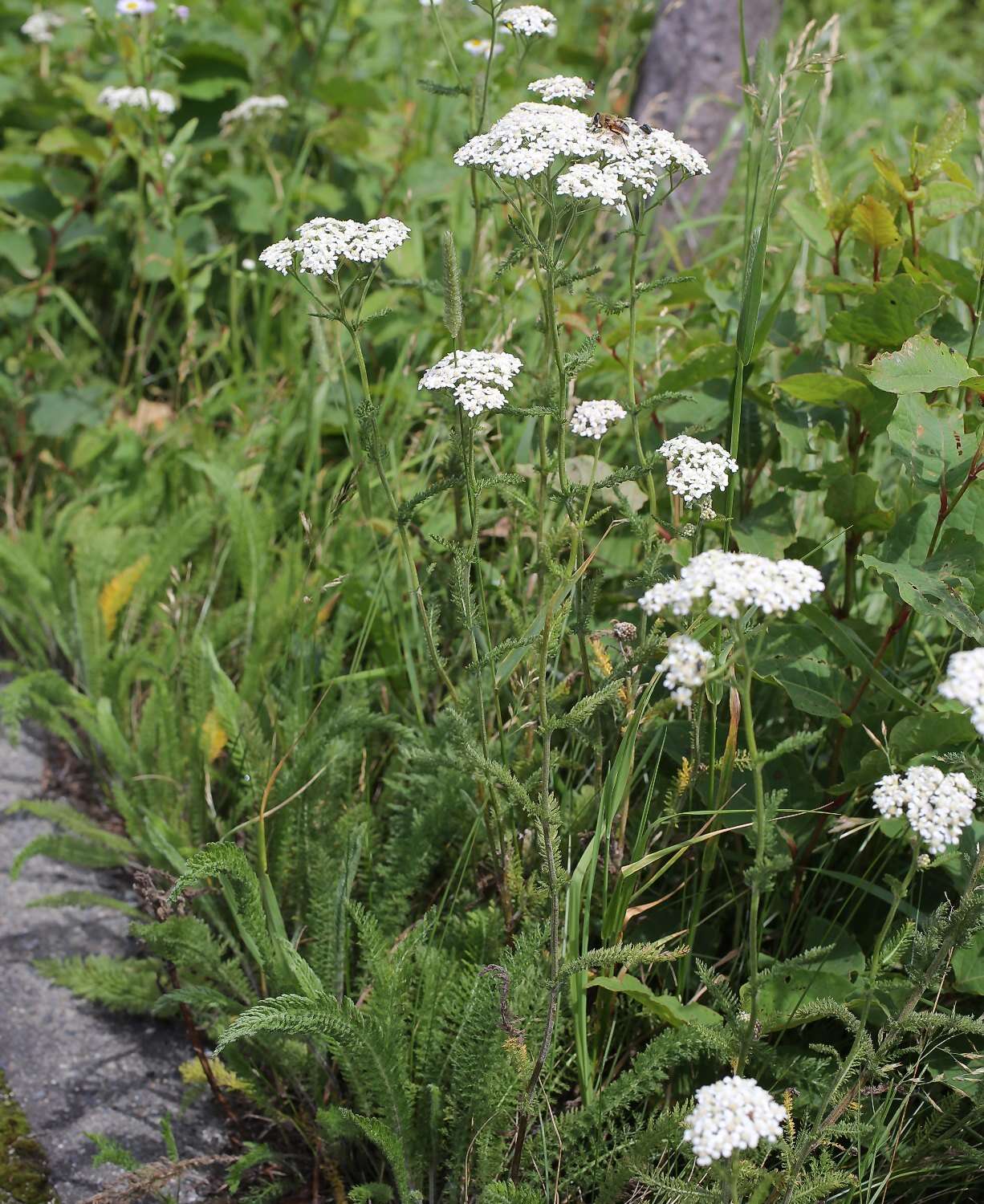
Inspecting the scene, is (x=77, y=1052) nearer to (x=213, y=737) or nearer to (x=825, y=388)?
(x=213, y=737)

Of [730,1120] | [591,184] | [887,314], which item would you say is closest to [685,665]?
[730,1120]

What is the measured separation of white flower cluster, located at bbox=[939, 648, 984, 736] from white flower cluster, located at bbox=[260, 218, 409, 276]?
0.84 meters

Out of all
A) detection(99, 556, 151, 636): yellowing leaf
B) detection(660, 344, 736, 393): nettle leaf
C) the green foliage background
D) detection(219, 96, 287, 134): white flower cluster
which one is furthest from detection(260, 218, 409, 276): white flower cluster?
detection(219, 96, 287, 134): white flower cluster

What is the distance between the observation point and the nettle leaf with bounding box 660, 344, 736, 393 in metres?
1.80

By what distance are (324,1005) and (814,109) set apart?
3791mm

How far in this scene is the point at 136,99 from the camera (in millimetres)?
2605

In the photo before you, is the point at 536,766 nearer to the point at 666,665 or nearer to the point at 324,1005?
the point at 324,1005

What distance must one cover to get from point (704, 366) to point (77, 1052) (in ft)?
4.95

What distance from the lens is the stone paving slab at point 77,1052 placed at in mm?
1651

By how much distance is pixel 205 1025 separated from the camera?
170cm

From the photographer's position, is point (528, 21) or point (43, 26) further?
point (43, 26)

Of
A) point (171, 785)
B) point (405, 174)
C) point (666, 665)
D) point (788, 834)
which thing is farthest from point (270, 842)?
point (405, 174)

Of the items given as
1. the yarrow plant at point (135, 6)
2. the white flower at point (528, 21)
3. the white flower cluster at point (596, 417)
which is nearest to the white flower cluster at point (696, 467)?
the white flower cluster at point (596, 417)

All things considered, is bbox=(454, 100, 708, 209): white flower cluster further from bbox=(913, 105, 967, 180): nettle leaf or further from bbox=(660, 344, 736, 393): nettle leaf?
bbox=(913, 105, 967, 180): nettle leaf
